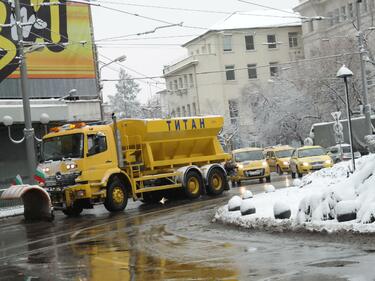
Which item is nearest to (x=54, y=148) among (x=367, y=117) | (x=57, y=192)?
(x=57, y=192)

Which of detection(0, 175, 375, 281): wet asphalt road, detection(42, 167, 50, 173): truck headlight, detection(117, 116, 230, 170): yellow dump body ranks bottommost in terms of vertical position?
detection(0, 175, 375, 281): wet asphalt road

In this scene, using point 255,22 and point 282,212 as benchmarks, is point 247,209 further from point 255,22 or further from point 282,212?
point 255,22

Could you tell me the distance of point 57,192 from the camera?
20.6m

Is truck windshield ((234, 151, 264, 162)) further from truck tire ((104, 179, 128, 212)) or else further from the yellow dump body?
truck tire ((104, 179, 128, 212))

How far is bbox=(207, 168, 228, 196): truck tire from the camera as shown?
24.8 m

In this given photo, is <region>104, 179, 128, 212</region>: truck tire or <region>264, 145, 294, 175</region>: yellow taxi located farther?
<region>264, 145, 294, 175</region>: yellow taxi

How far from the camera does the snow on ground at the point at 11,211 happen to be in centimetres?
2452

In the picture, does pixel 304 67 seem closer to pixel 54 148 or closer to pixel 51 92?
pixel 51 92

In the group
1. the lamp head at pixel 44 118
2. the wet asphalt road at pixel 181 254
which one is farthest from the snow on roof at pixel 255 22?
the wet asphalt road at pixel 181 254

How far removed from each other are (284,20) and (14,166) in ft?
175

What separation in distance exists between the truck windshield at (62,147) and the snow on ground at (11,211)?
13.9 feet

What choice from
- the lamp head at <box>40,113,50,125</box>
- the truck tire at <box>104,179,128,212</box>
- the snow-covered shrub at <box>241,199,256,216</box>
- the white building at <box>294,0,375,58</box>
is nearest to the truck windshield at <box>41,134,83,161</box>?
the truck tire at <box>104,179,128,212</box>

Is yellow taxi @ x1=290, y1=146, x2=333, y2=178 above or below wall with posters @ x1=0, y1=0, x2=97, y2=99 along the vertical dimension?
below

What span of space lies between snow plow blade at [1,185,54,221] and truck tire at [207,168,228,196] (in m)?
6.87
